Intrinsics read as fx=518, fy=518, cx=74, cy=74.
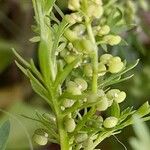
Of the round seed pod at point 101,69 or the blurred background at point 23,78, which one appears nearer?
the round seed pod at point 101,69

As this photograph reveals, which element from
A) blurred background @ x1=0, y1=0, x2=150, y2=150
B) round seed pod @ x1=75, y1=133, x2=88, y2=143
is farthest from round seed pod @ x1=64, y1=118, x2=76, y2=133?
blurred background @ x1=0, y1=0, x2=150, y2=150

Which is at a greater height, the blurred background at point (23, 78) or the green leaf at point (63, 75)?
the green leaf at point (63, 75)

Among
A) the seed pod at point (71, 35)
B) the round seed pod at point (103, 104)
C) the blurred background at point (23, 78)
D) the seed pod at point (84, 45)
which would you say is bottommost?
the blurred background at point (23, 78)

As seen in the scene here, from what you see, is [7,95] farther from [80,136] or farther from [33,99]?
[80,136]

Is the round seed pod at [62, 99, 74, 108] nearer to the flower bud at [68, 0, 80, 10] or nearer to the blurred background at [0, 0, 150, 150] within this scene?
the flower bud at [68, 0, 80, 10]

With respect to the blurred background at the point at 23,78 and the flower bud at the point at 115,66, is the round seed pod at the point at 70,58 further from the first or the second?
the blurred background at the point at 23,78

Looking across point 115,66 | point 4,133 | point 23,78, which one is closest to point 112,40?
point 115,66

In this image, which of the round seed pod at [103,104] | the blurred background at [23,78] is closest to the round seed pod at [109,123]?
the round seed pod at [103,104]
